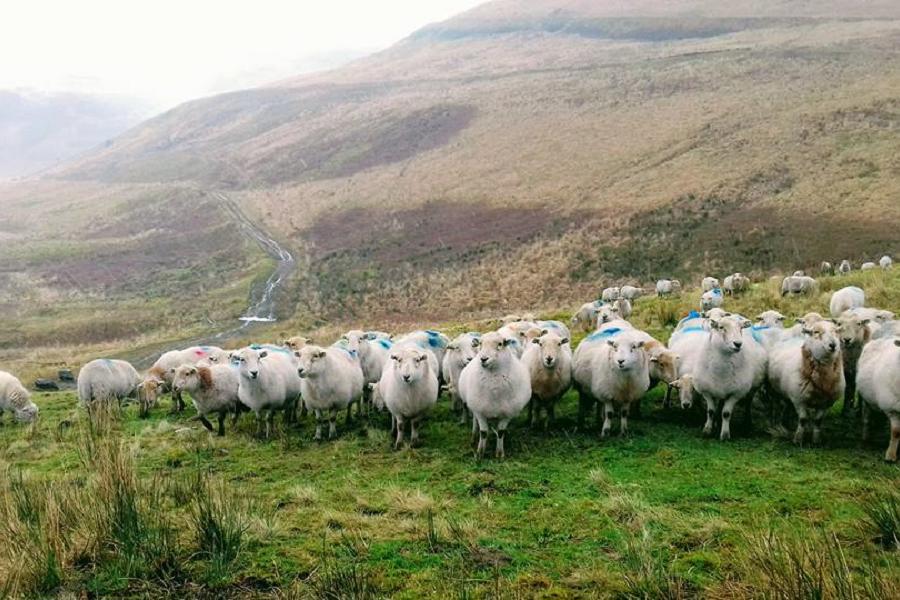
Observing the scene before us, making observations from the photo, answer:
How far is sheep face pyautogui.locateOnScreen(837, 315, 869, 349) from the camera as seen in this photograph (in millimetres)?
11531

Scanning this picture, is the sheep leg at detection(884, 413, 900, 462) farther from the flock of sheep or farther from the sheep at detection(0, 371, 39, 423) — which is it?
the sheep at detection(0, 371, 39, 423)

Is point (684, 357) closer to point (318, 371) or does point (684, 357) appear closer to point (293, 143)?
point (318, 371)

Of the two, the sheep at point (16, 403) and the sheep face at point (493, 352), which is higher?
the sheep face at point (493, 352)

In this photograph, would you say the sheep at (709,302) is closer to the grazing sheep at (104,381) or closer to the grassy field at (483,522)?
the grassy field at (483,522)

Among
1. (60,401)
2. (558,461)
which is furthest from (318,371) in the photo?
(60,401)

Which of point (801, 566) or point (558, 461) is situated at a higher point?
point (801, 566)

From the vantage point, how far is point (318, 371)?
13.1 meters

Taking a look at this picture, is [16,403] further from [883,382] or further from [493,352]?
[883,382]

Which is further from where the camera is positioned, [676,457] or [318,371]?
[318,371]

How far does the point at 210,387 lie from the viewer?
14.1m

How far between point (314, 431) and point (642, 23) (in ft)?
473

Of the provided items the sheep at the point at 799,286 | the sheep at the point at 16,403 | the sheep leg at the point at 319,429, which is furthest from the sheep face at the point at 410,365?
the sheep at the point at 799,286

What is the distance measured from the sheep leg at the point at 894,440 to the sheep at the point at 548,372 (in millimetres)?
5092

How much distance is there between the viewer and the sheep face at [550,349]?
11305 mm
